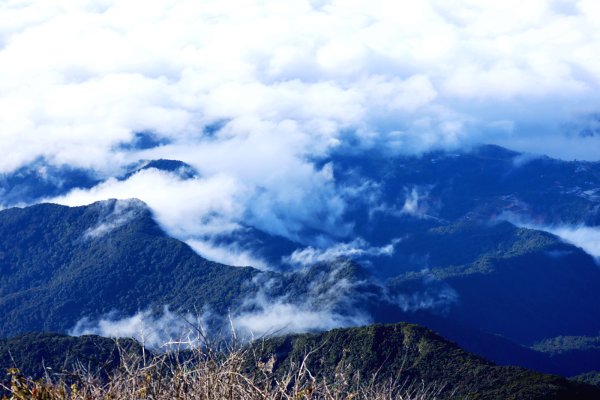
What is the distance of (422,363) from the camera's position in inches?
4572

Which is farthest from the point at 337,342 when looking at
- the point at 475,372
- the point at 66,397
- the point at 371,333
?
the point at 66,397

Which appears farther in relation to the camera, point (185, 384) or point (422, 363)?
point (422, 363)

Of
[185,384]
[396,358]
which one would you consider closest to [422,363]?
[396,358]

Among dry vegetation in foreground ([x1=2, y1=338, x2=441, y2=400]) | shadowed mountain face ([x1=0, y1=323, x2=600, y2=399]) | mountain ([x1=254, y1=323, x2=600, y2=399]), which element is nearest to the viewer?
dry vegetation in foreground ([x1=2, y1=338, x2=441, y2=400])

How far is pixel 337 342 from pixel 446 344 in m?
16.3

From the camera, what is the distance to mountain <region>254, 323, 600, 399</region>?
93250 millimetres

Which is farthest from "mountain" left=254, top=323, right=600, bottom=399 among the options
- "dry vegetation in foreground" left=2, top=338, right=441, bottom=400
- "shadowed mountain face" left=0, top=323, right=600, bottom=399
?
"dry vegetation in foreground" left=2, top=338, right=441, bottom=400

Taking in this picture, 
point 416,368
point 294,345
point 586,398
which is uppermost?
point 586,398

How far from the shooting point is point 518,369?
106438 mm

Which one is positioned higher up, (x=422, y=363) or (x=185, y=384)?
(x=185, y=384)

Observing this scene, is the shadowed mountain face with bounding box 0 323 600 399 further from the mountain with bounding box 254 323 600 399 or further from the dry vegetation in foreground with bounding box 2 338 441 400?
the dry vegetation in foreground with bounding box 2 338 441 400

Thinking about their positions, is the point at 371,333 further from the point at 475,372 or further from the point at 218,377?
the point at 218,377

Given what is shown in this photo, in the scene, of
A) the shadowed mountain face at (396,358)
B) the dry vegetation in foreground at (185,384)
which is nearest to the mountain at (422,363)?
the shadowed mountain face at (396,358)

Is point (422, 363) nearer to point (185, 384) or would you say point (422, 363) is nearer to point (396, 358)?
point (396, 358)
